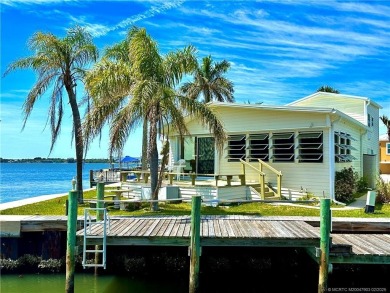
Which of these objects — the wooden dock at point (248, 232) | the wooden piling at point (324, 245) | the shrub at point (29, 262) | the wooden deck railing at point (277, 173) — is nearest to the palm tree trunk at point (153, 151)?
the wooden dock at point (248, 232)

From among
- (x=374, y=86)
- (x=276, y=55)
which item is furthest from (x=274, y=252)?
(x=374, y=86)

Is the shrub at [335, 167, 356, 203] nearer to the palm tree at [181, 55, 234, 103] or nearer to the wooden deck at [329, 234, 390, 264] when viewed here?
the wooden deck at [329, 234, 390, 264]

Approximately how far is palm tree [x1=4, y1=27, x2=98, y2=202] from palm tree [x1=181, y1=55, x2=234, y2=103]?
1408 centimetres

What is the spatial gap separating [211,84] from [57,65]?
1616cm

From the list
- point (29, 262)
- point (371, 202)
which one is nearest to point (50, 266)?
point (29, 262)

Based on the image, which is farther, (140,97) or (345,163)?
(345,163)

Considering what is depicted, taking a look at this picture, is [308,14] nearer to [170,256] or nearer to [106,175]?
[170,256]

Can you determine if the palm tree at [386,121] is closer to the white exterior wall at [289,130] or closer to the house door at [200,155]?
the white exterior wall at [289,130]

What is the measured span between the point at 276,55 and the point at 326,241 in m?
Answer: 18.1

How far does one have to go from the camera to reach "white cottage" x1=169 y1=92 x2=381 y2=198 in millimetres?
15289

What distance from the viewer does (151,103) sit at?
37.7 feet

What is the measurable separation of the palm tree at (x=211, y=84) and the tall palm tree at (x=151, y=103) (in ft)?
50.8

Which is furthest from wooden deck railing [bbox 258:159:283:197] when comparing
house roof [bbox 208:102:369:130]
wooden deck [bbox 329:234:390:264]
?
wooden deck [bbox 329:234:390:264]

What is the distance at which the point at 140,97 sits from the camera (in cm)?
1118
